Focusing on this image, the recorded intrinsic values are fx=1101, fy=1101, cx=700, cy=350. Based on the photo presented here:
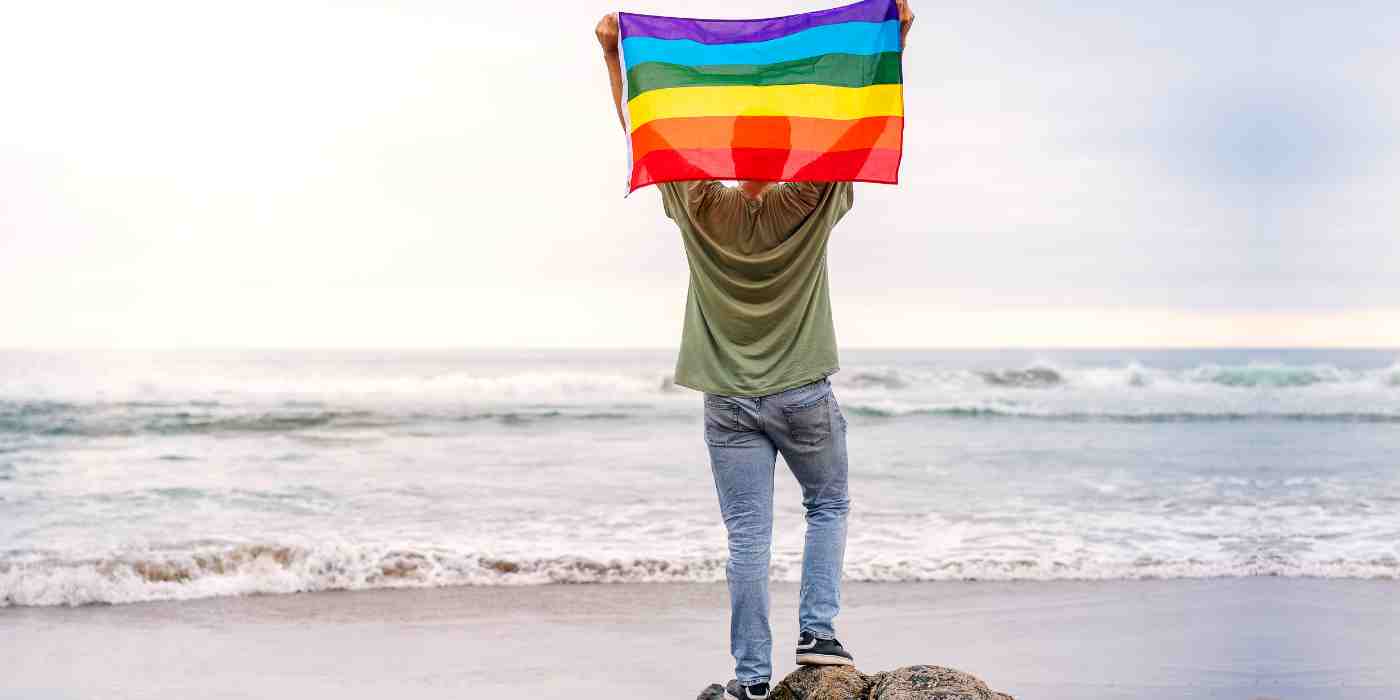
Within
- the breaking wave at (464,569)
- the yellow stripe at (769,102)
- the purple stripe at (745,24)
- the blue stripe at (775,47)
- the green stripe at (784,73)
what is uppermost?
the purple stripe at (745,24)

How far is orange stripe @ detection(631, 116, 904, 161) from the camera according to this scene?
12.2 feet

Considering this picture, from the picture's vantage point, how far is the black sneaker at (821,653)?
3783mm

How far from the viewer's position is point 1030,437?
15883 mm

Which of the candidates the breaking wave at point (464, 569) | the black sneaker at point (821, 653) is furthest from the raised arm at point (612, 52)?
the breaking wave at point (464, 569)

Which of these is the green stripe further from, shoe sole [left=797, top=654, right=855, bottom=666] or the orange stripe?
shoe sole [left=797, top=654, right=855, bottom=666]

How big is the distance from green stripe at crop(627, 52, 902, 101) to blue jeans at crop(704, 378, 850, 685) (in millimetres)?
1048

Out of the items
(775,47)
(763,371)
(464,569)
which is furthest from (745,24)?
(464,569)

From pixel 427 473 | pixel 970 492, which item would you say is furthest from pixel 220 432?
pixel 970 492

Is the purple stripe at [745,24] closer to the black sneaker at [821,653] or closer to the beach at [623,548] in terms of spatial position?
the black sneaker at [821,653]

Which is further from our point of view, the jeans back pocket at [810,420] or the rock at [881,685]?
the jeans back pocket at [810,420]

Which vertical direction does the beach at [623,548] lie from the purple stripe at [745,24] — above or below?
below

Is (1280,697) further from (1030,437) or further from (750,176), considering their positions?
(1030,437)

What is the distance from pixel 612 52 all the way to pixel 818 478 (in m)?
1.66

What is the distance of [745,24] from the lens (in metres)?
3.85
